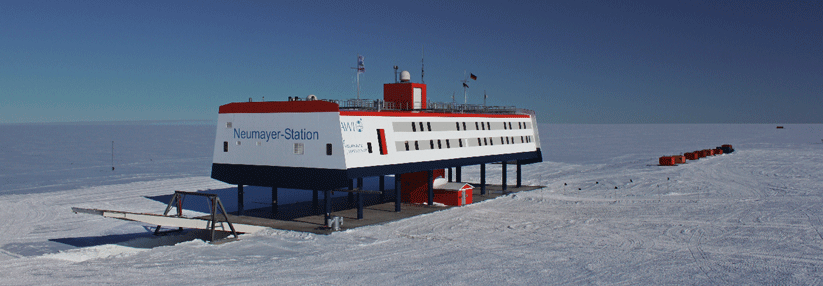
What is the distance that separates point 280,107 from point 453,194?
14.3 meters

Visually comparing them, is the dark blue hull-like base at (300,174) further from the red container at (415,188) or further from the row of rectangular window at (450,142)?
the red container at (415,188)

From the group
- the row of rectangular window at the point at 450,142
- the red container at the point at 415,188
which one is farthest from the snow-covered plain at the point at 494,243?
the row of rectangular window at the point at 450,142

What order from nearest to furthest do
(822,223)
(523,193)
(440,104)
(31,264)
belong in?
(31,264) < (822,223) < (440,104) < (523,193)

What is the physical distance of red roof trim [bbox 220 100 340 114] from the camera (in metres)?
35.5

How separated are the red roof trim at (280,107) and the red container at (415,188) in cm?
1241

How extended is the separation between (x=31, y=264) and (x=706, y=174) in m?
59.0

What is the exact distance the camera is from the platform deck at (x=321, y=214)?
3684 centimetres

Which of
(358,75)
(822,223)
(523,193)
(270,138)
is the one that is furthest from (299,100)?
(822,223)

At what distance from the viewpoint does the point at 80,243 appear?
3488 cm

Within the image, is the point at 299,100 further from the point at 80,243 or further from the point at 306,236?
the point at 80,243

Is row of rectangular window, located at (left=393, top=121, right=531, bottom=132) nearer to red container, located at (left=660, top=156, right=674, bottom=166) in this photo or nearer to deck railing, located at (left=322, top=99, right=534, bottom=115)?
deck railing, located at (left=322, top=99, right=534, bottom=115)

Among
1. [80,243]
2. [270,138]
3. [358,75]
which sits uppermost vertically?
[358,75]

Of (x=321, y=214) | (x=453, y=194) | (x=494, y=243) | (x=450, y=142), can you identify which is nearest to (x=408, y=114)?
(x=450, y=142)

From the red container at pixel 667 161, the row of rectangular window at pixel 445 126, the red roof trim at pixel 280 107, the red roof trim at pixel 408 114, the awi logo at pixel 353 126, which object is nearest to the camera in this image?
the awi logo at pixel 353 126
